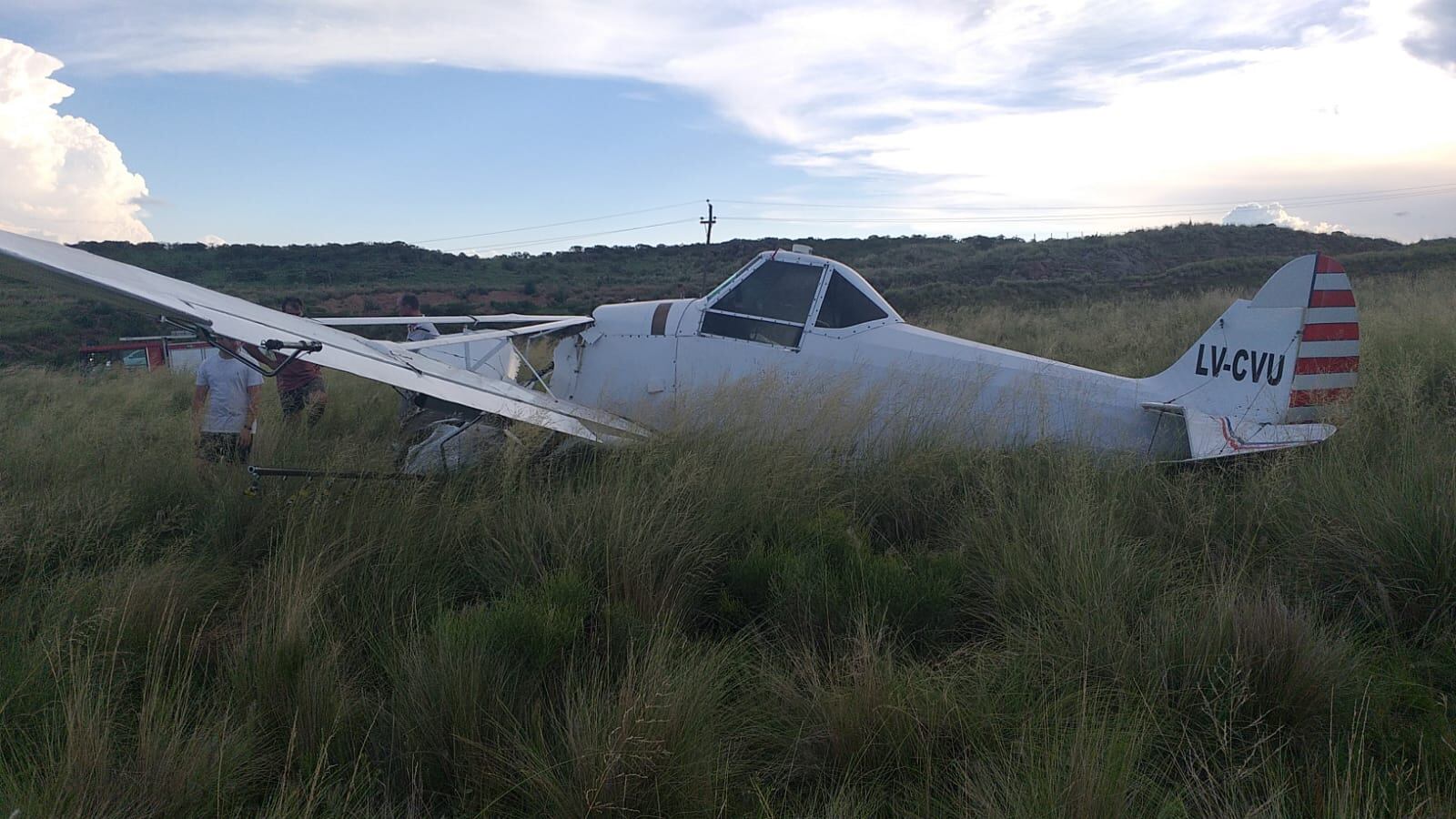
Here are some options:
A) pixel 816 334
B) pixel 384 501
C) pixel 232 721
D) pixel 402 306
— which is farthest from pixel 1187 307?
pixel 232 721

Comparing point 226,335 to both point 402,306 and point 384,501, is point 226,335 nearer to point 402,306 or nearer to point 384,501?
point 384,501

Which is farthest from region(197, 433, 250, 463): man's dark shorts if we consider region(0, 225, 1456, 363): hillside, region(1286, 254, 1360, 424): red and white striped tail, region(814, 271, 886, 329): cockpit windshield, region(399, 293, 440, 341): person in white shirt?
region(0, 225, 1456, 363): hillside

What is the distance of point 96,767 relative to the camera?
1.93m

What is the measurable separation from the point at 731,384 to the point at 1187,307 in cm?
1246

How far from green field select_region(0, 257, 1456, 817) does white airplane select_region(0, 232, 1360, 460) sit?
0.38 m

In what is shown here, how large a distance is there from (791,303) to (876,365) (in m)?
0.81

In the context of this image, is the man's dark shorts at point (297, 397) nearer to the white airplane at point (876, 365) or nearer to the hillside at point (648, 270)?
the white airplane at point (876, 365)

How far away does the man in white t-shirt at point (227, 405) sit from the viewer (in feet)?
19.0

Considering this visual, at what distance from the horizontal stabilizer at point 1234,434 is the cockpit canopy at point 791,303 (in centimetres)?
202

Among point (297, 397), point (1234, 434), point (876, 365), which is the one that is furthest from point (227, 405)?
point (1234, 434)

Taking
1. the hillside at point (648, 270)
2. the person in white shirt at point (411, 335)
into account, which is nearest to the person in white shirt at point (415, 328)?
the person in white shirt at point (411, 335)

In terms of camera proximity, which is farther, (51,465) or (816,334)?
(816,334)

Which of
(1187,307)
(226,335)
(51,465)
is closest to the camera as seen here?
(226,335)

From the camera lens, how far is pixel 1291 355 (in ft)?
16.1
